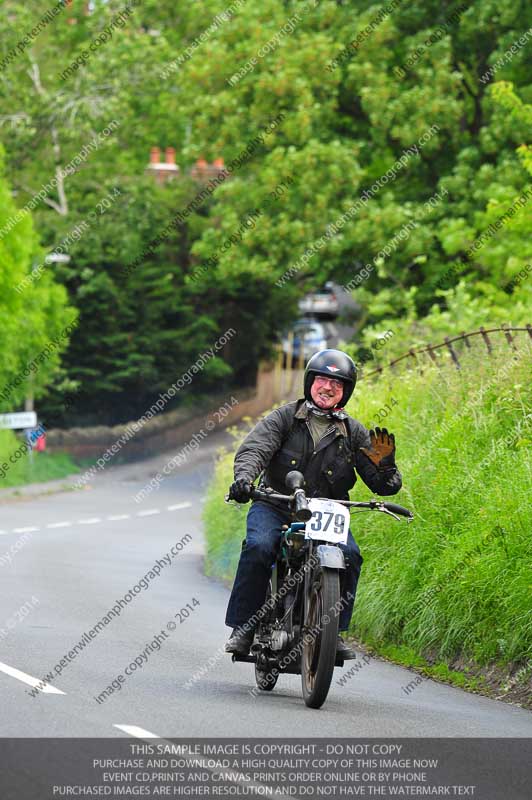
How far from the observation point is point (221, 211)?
125 feet

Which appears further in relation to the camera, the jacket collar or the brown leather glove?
the jacket collar

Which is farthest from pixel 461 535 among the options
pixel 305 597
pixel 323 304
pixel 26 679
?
pixel 323 304

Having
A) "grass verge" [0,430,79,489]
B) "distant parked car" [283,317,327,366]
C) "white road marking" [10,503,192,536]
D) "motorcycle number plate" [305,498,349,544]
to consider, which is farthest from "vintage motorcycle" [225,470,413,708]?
"distant parked car" [283,317,327,366]

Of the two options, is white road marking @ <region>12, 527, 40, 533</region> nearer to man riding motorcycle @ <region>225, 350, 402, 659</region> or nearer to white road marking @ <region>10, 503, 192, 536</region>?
white road marking @ <region>10, 503, 192, 536</region>

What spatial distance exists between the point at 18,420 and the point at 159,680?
3255 cm

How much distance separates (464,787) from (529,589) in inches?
131

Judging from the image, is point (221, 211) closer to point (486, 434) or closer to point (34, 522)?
point (34, 522)

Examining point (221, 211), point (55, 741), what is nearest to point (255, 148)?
point (221, 211)

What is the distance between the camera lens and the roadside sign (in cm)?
4112

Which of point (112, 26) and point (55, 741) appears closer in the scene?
point (55, 741)

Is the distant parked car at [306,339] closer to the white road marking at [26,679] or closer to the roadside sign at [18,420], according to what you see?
the roadside sign at [18,420]

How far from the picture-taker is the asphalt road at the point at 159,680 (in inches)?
307

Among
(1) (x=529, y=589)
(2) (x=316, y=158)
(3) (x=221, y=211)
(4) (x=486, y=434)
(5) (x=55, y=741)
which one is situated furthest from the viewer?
(3) (x=221, y=211)

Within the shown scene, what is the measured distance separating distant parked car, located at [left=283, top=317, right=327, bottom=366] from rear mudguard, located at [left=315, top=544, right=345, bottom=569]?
47.4 m
